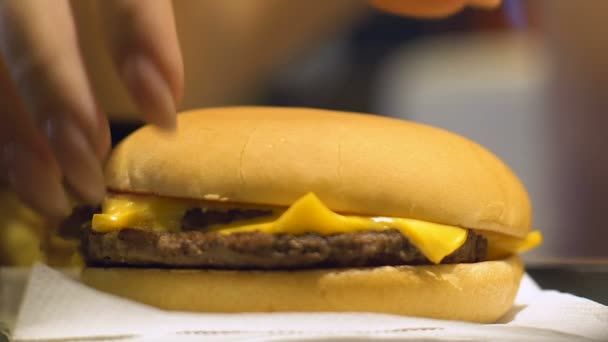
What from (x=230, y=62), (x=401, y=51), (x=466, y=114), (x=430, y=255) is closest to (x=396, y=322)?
(x=430, y=255)

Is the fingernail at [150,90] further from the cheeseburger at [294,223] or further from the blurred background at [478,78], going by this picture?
the blurred background at [478,78]

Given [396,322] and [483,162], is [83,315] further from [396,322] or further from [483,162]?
[483,162]

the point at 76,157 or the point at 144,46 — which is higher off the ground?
the point at 144,46

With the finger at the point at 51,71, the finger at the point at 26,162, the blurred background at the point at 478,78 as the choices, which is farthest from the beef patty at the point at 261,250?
the blurred background at the point at 478,78

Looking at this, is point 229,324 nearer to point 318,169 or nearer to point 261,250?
point 261,250

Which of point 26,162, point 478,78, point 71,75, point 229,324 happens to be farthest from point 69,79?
point 478,78

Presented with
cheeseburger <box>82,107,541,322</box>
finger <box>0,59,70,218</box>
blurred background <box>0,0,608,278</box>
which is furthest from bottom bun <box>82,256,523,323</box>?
blurred background <box>0,0,608,278</box>
